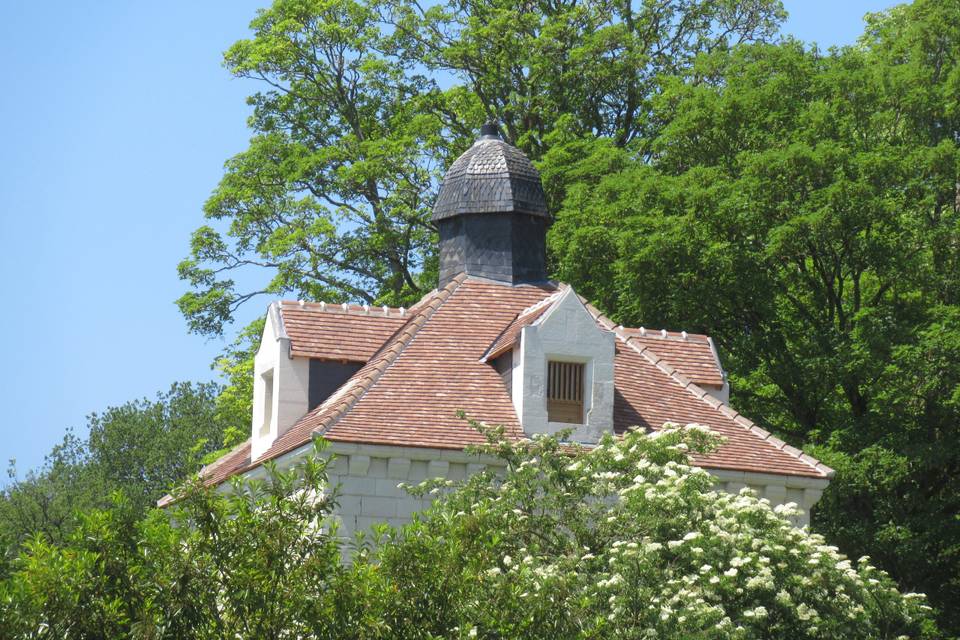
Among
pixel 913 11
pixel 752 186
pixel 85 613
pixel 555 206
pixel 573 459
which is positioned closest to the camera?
pixel 85 613

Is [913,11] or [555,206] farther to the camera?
[913,11]

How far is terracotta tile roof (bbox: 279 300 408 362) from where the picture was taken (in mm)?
25359

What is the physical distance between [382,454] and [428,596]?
23.4 feet

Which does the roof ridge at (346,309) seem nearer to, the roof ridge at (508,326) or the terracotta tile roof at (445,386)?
the terracotta tile roof at (445,386)

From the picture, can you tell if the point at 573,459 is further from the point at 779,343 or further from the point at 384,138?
the point at 384,138

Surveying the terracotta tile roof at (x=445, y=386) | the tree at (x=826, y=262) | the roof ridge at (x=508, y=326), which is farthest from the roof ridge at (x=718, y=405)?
the tree at (x=826, y=262)

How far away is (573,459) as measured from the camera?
21.1 m

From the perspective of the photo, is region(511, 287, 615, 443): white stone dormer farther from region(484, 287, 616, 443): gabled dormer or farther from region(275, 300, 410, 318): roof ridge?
region(275, 300, 410, 318): roof ridge

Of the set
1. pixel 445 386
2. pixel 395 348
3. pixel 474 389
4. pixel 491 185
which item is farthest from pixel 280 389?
pixel 491 185

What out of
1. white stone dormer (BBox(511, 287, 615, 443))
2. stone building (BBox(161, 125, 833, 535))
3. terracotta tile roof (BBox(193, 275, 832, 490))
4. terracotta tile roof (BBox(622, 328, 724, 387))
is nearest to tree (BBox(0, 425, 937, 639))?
stone building (BBox(161, 125, 833, 535))

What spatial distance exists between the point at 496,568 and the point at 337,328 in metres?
10.1

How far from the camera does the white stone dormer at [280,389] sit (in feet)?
82.1

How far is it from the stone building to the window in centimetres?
2

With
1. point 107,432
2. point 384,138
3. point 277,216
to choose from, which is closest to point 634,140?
point 384,138
